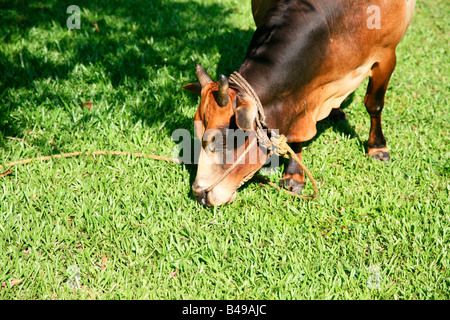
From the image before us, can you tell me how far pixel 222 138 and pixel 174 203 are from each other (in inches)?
34.6

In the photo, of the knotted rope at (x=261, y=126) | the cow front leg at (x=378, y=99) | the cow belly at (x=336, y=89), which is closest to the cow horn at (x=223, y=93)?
the knotted rope at (x=261, y=126)

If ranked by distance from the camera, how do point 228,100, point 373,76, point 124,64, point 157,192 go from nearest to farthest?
1. point 228,100
2. point 157,192
3. point 373,76
4. point 124,64

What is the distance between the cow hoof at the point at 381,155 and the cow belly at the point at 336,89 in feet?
2.37

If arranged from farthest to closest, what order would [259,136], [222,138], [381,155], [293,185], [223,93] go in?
[381,155] < [293,185] < [259,136] < [222,138] < [223,93]

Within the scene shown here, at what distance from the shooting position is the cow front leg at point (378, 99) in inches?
141

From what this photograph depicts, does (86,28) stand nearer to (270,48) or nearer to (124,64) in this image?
(124,64)

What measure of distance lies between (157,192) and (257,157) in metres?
0.94

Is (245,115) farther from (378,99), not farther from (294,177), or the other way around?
(378,99)

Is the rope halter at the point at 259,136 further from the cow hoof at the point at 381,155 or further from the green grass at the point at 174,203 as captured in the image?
the cow hoof at the point at 381,155

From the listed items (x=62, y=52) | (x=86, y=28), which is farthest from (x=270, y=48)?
(x=86, y=28)

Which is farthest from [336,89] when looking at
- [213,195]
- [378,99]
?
[213,195]

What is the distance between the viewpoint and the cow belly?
324cm

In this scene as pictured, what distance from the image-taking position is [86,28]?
19.5 ft

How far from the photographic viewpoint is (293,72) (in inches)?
112
